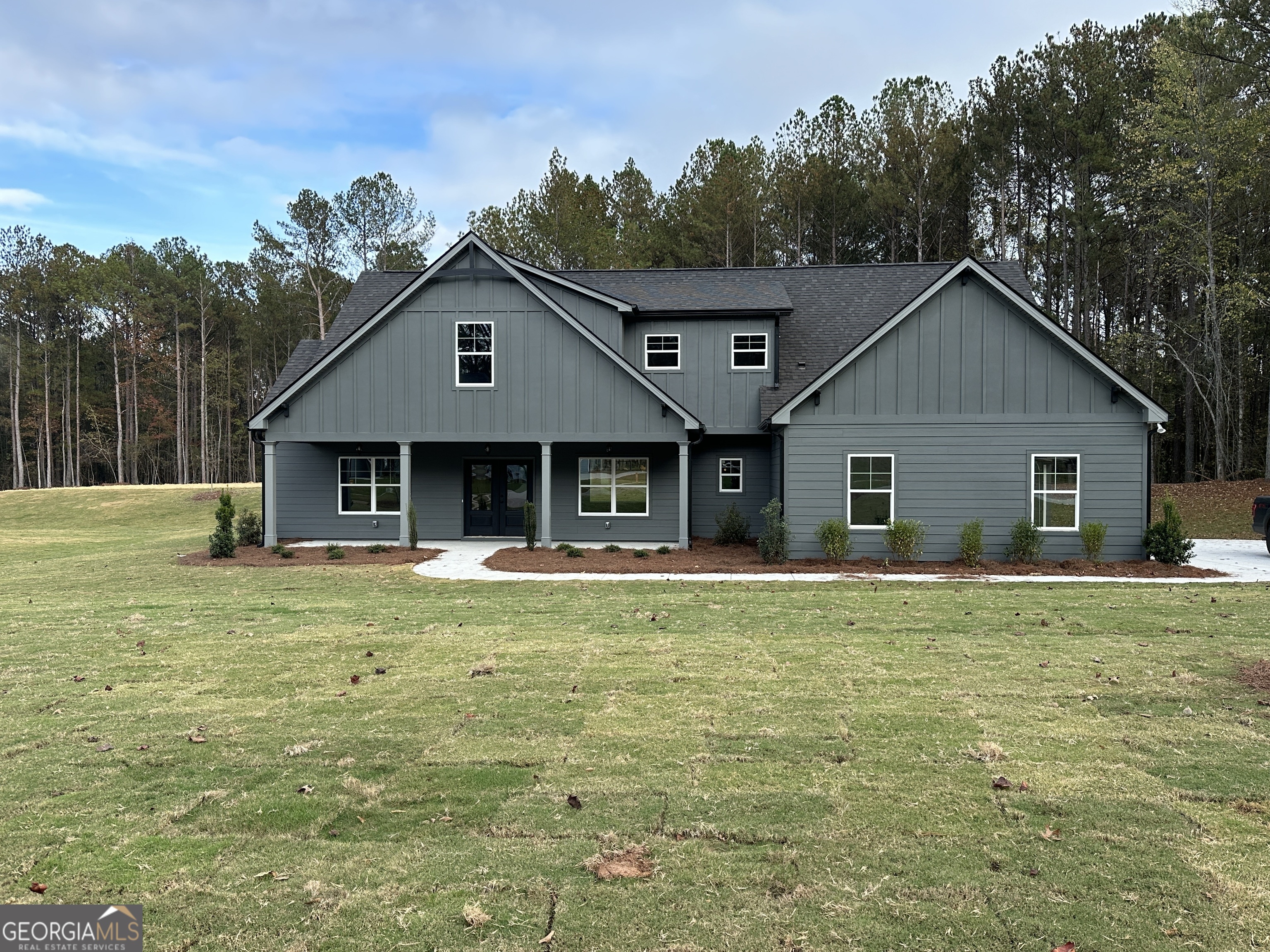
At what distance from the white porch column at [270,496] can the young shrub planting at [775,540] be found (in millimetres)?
11587

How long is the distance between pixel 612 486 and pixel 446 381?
5028 millimetres

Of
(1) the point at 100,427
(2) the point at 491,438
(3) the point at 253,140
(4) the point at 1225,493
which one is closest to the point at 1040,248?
(4) the point at 1225,493

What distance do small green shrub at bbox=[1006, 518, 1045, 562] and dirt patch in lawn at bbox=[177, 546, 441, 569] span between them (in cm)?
1227

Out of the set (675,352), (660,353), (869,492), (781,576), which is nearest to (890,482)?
(869,492)

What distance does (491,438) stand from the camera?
61.3ft

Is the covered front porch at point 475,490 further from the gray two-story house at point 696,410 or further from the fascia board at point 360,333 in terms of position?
the fascia board at point 360,333

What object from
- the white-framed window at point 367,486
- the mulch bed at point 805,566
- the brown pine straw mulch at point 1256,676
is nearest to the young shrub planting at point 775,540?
the mulch bed at point 805,566

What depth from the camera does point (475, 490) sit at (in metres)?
21.1

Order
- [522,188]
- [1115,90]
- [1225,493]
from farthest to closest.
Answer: [522,188], [1115,90], [1225,493]

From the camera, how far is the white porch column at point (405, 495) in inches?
727

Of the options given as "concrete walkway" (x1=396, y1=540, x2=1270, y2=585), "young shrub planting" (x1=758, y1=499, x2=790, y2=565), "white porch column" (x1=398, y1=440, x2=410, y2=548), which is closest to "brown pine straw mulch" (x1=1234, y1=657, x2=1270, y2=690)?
"concrete walkway" (x1=396, y1=540, x2=1270, y2=585)

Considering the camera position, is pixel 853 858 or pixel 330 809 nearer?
pixel 853 858

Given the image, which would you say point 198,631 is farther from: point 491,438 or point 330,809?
point 491,438

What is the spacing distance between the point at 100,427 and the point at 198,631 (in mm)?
54167
